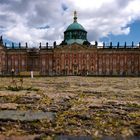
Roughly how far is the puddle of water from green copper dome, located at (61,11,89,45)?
110 metres

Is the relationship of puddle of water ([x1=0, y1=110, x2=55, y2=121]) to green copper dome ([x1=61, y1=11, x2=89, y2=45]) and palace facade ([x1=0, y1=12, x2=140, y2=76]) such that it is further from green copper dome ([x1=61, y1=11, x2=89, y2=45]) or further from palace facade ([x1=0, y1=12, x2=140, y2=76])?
green copper dome ([x1=61, y1=11, x2=89, y2=45])

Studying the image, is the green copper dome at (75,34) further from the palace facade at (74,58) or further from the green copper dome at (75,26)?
the palace facade at (74,58)

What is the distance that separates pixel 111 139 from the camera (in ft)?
16.8

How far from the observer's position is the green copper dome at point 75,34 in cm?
11881

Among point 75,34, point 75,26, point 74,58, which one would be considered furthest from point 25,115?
point 75,26

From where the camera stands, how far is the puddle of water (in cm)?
630

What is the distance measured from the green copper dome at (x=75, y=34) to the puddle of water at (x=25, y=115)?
110 meters

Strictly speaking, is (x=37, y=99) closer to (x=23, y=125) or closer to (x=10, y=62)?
(x=23, y=125)

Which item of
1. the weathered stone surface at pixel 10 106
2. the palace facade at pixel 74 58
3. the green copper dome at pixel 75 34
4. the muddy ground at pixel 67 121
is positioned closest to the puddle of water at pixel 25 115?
the muddy ground at pixel 67 121

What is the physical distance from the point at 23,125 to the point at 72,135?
0.98m

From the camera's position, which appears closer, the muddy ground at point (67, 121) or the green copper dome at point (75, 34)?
the muddy ground at point (67, 121)

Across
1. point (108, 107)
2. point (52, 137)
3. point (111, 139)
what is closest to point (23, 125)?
point (52, 137)

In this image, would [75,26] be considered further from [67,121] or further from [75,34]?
[67,121]

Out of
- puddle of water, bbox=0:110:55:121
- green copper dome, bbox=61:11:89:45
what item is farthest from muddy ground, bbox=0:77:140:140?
green copper dome, bbox=61:11:89:45
